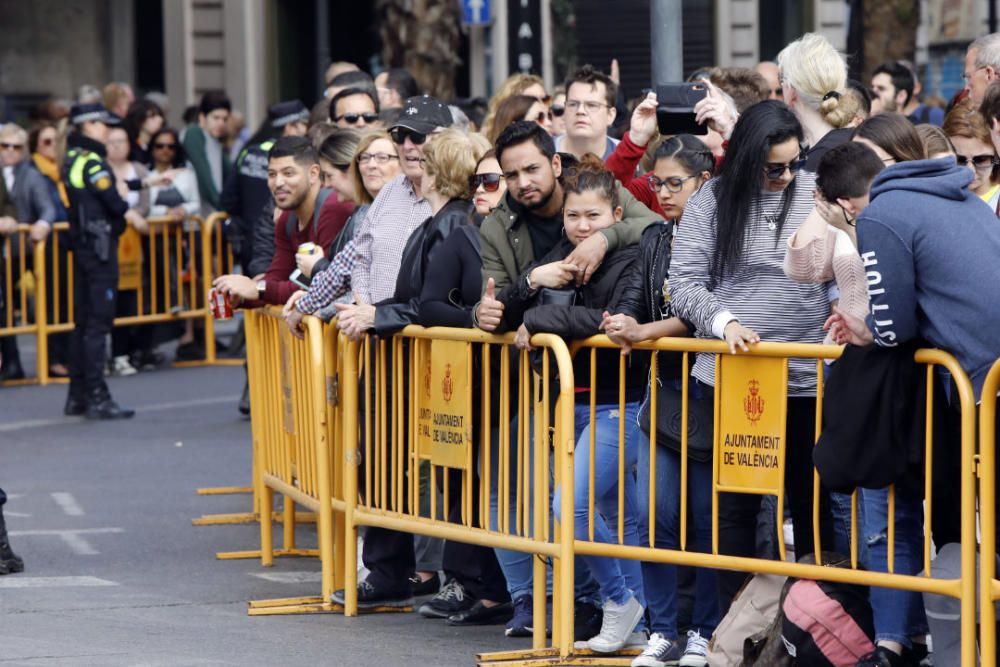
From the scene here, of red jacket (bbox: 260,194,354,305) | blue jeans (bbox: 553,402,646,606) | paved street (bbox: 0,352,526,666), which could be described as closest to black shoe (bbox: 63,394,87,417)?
paved street (bbox: 0,352,526,666)

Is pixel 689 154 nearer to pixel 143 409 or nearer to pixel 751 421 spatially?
pixel 751 421

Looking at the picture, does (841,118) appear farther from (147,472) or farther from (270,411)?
(147,472)

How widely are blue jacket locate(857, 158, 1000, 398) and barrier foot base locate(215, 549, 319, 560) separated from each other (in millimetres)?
3973

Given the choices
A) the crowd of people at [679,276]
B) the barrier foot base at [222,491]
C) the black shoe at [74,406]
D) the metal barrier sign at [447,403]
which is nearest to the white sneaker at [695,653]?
the crowd of people at [679,276]

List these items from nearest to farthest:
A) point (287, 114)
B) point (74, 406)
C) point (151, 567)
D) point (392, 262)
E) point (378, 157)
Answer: point (392, 262) → point (378, 157) → point (151, 567) → point (74, 406) → point (287, 114)

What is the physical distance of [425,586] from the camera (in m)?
8.23

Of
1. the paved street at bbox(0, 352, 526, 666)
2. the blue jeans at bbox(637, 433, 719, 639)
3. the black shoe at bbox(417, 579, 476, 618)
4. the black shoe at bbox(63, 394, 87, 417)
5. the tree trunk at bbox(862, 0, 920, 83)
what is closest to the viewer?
the blue jeans at bbox(637, 433, 719, 639)

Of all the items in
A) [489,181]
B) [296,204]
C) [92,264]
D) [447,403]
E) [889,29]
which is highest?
[889,29]

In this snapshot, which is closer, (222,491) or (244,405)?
(222,491)

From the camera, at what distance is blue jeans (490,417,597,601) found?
6941 millimetres

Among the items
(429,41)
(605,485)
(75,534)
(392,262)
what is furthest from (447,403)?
(429,41)

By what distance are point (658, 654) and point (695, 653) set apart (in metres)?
0.13

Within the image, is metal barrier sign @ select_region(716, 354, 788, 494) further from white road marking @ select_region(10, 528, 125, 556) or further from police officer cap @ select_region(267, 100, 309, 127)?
police officer cap @ select_region(267, 100, 309, 127)

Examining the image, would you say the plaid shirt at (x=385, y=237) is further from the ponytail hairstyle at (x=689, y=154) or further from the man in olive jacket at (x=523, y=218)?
the ponytail hairstyle at (x=689, y=154)
